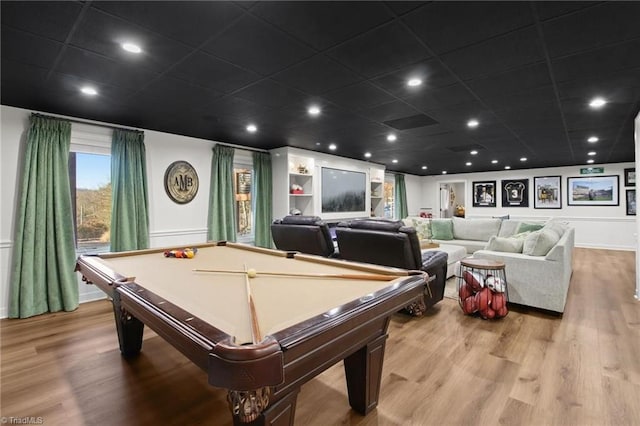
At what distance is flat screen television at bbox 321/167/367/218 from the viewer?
20.6 feet

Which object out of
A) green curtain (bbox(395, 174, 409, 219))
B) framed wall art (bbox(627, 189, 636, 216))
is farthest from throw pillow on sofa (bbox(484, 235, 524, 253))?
framed wall art (bbox(627, 189, 636, 216))

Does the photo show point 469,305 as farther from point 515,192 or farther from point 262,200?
point 515,192

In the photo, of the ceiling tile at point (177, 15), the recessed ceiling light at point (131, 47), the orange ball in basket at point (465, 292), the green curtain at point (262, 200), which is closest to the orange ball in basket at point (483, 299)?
the orange ball in basket at point (465, 292)

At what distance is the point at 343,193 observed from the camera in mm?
6680

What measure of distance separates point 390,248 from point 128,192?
3428mm

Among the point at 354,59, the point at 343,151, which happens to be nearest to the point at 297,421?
the point at 354,59

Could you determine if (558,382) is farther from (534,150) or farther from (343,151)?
(534,150)

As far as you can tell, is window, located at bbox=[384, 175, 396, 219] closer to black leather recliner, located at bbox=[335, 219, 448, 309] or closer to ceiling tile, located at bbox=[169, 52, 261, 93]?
black leather recliner, located at bbox=[335, 219, 448, 309]

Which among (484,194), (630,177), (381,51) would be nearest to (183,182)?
(381,51)

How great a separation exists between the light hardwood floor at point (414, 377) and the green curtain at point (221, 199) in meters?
2.00

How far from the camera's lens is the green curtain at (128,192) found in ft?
13.0

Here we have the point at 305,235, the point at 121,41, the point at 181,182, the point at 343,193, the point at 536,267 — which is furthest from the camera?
the point at 343,193

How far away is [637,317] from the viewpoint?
3.19 meters

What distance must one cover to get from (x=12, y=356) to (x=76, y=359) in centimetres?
56
